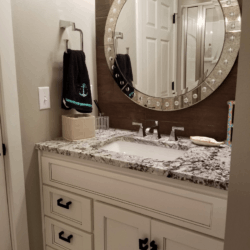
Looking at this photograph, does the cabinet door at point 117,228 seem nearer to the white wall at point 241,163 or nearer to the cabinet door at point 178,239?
the cabinet door at point 178,239

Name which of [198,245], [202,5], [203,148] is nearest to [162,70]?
[202,5]

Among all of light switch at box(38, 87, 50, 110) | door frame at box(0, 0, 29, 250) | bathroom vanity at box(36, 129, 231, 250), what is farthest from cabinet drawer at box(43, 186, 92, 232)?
light switch at box(38, 87, 50, 110)

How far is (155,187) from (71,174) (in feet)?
1.52

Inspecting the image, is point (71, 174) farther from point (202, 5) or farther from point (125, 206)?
point (202, 5)

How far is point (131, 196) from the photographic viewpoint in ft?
3.63

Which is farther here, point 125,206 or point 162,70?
point 162,70

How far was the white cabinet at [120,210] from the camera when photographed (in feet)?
3.11

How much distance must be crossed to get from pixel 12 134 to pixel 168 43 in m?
0.94

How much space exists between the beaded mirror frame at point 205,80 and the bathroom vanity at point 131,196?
0.21 metres

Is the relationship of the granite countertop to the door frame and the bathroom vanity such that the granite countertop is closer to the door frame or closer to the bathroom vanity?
the bathroom vanity

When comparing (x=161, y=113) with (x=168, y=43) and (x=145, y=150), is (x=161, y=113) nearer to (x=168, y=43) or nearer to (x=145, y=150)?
(x=145, y=150)

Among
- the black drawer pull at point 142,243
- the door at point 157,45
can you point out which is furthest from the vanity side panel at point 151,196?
the door at point 157,45

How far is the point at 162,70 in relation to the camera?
Answer: 1.47 m

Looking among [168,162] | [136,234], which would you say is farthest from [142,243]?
[168,162]
